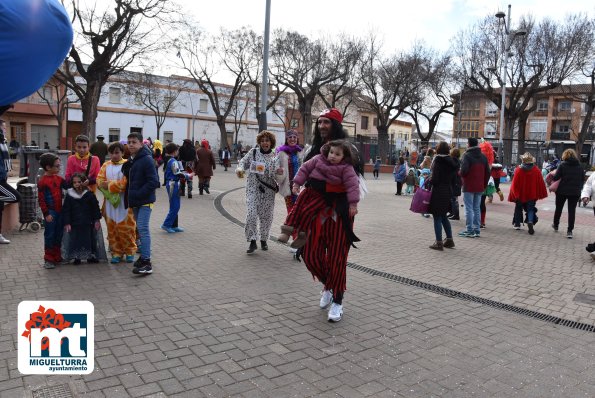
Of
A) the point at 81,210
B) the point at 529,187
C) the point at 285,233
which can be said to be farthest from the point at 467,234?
the point at 81,210

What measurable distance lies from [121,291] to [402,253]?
427 cm

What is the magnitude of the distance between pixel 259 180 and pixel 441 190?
2951 mm

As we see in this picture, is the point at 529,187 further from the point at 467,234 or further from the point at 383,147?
the point at 383,147

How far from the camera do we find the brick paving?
128 inches

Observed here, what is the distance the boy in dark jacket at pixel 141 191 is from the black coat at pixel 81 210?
2.08ft

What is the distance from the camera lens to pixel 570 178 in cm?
957

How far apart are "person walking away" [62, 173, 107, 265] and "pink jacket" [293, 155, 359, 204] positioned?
3.16 m

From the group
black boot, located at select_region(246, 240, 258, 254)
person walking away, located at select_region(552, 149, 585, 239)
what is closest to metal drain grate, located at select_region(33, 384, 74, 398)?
black boot, located at select_region(246, 240, 258, 254)

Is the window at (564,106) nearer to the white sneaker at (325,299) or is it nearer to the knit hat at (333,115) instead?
the knit hat at (333,115)

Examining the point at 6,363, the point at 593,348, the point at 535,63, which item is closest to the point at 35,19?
the point at 6,363

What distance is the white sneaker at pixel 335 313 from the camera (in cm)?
441

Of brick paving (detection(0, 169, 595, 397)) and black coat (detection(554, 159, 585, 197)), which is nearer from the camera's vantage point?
brick paving (detection(0, 169, 595, 397))

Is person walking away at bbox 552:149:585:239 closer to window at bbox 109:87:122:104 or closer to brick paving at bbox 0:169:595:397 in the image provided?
brick paving at bbox 0:169:595:397

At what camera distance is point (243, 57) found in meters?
39.7
